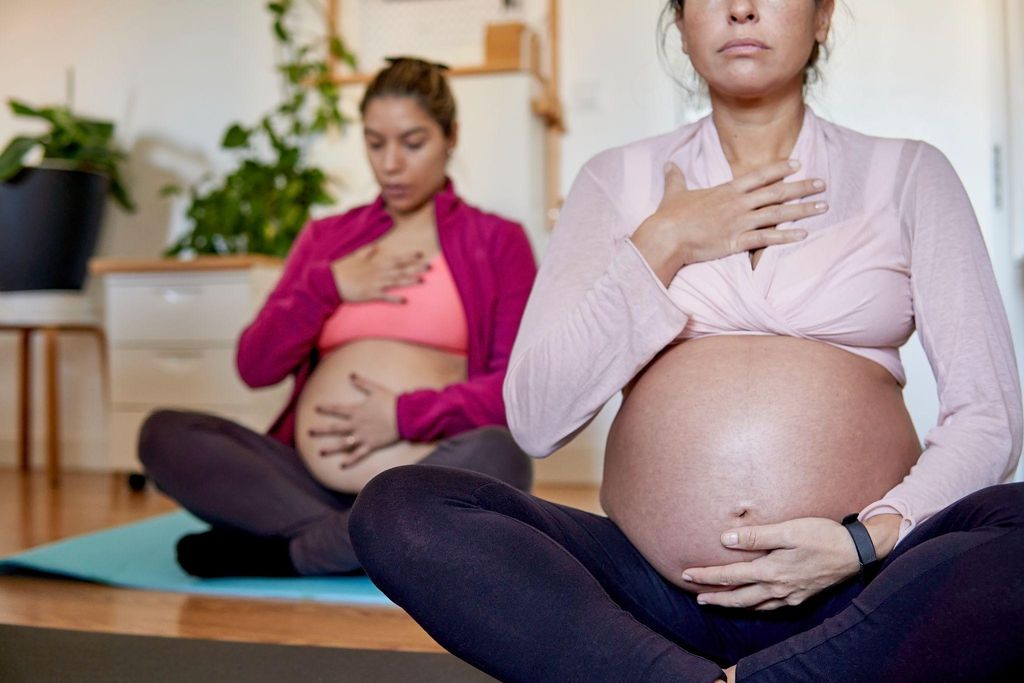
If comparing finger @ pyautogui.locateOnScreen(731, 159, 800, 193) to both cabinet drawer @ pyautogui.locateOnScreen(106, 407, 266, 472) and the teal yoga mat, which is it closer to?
the teal yoga mat

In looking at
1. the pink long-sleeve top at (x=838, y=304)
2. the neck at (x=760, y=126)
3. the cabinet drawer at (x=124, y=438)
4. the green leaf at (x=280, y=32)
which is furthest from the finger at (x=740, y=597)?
the green leaf at (x=280, y=32)

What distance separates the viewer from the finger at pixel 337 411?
1.79 metres

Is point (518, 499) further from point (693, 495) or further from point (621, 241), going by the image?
point (621, 241)

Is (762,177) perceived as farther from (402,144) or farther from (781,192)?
(402,144)

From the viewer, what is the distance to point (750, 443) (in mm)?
998

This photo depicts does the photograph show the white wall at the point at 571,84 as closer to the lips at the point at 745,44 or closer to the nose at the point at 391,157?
the nose at the point at 391,157

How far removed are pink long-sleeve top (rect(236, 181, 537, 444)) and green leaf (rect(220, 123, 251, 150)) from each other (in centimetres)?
154

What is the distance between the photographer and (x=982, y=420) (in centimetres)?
95

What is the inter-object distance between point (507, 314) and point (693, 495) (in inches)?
37.4

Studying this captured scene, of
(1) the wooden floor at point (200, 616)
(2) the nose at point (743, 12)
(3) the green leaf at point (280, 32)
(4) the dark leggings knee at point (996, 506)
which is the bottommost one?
(1) the wooden floor at point (200, 616)

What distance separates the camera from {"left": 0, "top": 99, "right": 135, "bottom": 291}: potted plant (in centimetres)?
337

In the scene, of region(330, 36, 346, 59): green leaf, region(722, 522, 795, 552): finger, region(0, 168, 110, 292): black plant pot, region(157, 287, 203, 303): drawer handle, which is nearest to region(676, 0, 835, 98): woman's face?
region(722, 522, 795, 552): finger

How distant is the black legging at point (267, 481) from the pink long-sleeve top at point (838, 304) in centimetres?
73

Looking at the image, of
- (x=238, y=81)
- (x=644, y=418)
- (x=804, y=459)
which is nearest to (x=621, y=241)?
(x=644, y=418)
